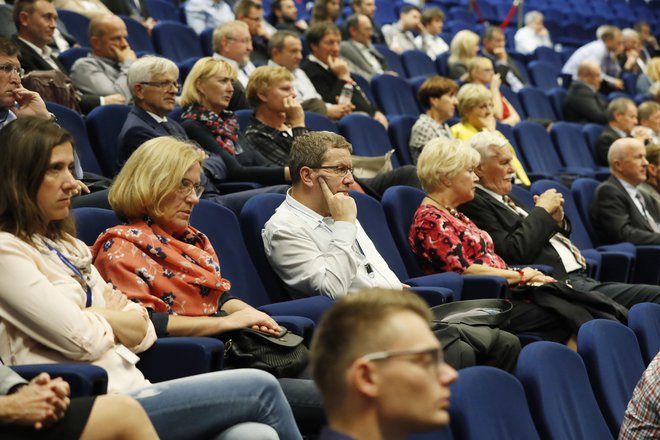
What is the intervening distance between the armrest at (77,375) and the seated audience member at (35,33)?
67.7 inches

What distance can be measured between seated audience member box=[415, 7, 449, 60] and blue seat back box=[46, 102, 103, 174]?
344 centimetres

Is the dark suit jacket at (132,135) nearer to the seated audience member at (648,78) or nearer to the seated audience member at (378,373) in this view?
the seated audience member at (378,373)

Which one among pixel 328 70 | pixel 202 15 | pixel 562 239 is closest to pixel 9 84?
pixel 562 239

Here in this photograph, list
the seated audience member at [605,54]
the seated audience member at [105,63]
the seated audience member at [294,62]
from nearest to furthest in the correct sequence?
the seated audience member at [105,63]
the seated audience member at [294,62]
the seated audience member at [605,54]

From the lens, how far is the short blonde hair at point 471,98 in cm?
360

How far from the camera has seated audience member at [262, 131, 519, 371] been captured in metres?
2.01

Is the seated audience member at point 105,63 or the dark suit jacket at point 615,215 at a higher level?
the seated audience member at point 105,63

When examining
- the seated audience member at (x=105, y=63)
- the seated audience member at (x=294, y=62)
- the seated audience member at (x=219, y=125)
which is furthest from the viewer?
the seated audience member at (x=294, y=62)

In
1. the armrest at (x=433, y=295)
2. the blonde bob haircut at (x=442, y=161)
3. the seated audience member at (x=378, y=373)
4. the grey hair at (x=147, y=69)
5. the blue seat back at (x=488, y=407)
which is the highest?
the seated audience member at (x=378, y=373)

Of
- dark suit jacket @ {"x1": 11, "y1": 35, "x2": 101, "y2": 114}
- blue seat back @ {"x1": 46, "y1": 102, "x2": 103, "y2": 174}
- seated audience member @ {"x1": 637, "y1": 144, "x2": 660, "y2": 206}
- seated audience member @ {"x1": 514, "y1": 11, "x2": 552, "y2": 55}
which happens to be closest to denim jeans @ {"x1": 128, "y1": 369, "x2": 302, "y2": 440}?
blue seat back @ {"x1": 46, "y1": 102, "x2": 103, "y2": 174}

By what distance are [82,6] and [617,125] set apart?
2.46m

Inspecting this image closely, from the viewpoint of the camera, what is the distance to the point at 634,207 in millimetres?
3387

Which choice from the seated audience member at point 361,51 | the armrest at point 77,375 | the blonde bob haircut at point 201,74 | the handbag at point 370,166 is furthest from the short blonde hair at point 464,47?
the armrest at point 77,375

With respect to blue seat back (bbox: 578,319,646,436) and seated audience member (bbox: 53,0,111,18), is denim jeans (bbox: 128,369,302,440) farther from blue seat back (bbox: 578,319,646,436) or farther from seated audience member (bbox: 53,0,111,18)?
seated audience member (bbox: 53,0,111,18)
